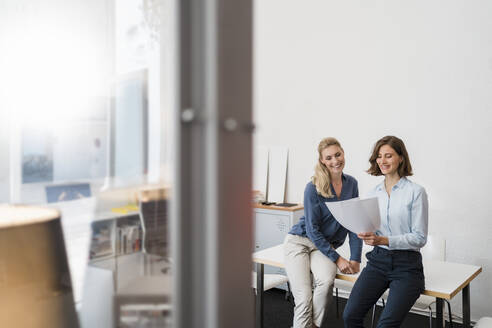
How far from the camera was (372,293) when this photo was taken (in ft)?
7.96

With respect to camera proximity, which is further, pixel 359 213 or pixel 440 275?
pixel 440 275

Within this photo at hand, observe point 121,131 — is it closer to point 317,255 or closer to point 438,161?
point 317,255

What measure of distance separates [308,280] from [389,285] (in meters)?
0.53

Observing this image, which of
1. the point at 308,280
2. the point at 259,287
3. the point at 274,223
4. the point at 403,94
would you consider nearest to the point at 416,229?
the point at 308,280

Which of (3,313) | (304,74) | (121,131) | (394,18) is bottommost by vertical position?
(3,313)

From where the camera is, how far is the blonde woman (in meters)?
2.66

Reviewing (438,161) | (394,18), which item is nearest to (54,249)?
(438,161)

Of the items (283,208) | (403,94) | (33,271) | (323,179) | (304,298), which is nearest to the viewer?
(33,271)

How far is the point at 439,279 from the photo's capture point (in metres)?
2.40

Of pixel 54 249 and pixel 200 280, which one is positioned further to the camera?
pixel 54 249

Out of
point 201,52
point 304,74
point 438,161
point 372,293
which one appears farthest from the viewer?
point 304,74

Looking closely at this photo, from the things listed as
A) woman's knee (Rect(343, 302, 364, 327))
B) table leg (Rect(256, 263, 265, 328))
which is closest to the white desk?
table leg (Rect(256, 263, 265, 328))

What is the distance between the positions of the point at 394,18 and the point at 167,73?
381 cm

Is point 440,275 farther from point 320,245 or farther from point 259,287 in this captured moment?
point 259,287
